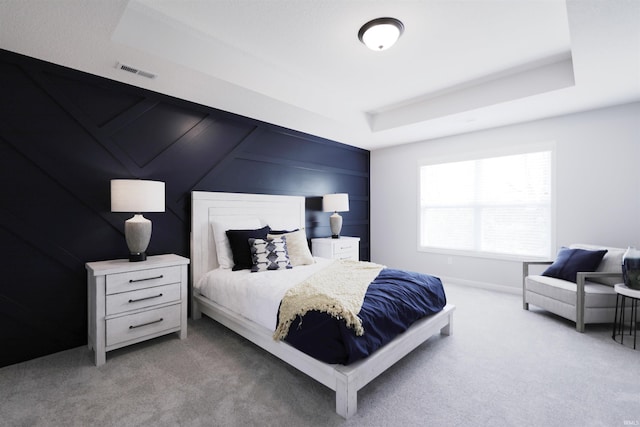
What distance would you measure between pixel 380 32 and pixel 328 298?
2.06 m

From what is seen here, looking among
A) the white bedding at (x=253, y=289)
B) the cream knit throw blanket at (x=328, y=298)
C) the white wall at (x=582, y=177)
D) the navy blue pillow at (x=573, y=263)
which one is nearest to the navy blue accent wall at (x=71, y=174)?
the white bedding at (x=253, y=289)

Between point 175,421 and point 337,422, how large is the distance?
0.92 metres

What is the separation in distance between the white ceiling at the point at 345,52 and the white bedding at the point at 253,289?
1.84 meters

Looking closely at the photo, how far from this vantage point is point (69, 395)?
6.17 ft

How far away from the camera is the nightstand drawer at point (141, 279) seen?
2.29m

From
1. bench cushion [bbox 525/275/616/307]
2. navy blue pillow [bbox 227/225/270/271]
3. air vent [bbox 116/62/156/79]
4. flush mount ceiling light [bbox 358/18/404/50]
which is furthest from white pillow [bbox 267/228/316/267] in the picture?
bench cushion [bbox 525/275/616/307]

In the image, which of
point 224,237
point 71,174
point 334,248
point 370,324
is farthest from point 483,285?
point 71,174

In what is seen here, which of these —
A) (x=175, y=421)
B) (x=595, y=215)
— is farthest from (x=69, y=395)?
(x=595, y=215)

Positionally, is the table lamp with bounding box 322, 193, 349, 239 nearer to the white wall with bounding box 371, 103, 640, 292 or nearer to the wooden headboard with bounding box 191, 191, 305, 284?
the wooden headboard with bounding box 191, 191, 305, 284

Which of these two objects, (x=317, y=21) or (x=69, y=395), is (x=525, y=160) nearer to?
(x=317, y=21)

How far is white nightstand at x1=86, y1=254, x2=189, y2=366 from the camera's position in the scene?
2246mm

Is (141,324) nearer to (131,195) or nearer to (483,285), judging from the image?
(131,195)

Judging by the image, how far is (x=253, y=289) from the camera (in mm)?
2410

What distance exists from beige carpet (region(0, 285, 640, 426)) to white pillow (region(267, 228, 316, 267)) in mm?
1034
